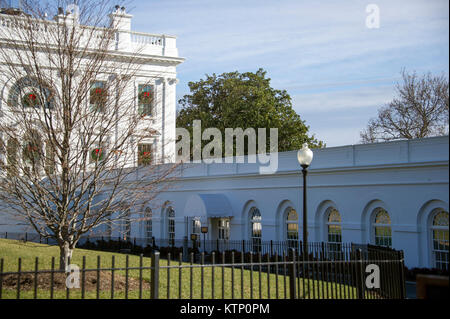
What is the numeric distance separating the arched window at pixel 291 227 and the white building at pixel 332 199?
0.05 m

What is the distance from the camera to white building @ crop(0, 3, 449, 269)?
70.9ft

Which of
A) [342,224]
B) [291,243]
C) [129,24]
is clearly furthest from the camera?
[129,24]

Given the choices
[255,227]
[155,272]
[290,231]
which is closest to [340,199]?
[290,231]

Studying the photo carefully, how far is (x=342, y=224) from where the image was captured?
2516 centimetres

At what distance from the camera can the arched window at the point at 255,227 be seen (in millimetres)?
29709

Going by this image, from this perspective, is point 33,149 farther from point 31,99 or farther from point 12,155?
point 31,99

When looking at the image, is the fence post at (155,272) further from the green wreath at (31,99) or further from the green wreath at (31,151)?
the green wreath at (31,99)

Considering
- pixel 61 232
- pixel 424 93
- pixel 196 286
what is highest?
pixel 424 93

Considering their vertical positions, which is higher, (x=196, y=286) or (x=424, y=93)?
(x=424, y=93)

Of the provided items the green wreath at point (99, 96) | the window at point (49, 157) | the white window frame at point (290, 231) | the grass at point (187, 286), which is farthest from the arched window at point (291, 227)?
the window at point (49, 157)

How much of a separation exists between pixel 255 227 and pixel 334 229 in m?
5.67
